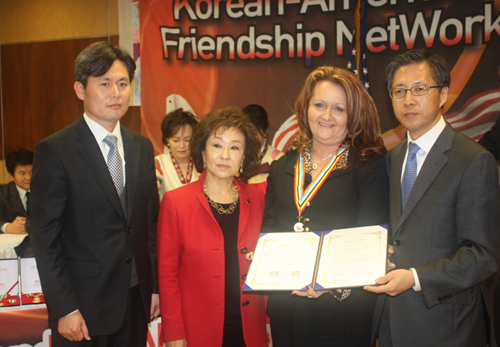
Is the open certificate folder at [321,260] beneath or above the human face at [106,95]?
beneath

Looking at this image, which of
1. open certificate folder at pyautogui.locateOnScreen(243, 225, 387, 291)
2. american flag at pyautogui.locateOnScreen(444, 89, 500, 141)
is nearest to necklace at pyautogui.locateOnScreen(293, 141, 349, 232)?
open certificate folder at pyautogui.locateOnScreen(243, 225, 387, 291)

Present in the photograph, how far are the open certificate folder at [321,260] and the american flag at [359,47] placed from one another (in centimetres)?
288

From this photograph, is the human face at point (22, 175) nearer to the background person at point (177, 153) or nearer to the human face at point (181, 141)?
the background person at point (177, 153)

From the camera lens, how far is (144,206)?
2092 mm

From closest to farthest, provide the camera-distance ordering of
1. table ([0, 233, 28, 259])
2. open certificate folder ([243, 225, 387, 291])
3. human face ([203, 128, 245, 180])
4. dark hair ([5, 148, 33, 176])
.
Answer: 1. open certificate folder ([243, 225, 387, 291])
2. human face ([203, 128, 245, 180])
3. table ([0, 233, 28, 259])
4. dark hair ([5, 148, 33, 176])

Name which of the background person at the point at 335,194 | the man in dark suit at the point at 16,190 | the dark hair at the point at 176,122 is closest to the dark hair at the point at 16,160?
the man in dark suit at the point at 16,190

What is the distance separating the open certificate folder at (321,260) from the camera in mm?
1536

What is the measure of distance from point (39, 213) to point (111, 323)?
0.65 m

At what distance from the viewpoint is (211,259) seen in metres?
2.00

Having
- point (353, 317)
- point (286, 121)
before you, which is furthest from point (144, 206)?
point (286, 121)

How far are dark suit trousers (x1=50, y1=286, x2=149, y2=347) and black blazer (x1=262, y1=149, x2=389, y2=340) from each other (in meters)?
0.73

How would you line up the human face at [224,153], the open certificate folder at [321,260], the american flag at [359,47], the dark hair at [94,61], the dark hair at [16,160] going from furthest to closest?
the dark hair at [16,160], the american flag at [359,47], the human face at [224,153], the dark hair at [94,61], the open certificate folder at [321,260]

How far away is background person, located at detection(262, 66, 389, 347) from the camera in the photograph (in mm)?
1775

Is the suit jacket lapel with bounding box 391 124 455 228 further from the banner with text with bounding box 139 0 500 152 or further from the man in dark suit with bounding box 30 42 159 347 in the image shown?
the banner with text with bounding box 139 0 500 152
